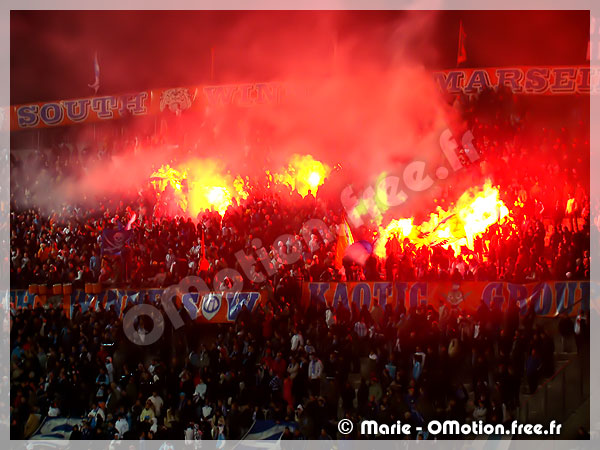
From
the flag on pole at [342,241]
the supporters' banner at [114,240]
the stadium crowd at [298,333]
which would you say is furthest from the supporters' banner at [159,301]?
the flag on pole at [342,241]

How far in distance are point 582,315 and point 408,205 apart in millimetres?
6015

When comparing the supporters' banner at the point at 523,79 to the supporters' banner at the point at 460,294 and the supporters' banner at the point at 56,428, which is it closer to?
the supporters' banner at the point at 460,294

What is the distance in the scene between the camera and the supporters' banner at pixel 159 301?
13.8 m

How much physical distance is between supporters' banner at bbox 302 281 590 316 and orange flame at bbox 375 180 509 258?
96.5 inches

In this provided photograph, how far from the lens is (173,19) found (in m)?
21.5

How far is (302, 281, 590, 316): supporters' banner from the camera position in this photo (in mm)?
12767

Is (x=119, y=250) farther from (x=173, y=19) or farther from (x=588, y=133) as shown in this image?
(x=588, y=133)

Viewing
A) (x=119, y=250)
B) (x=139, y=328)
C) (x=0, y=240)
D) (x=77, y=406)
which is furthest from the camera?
(x=0, y=240)

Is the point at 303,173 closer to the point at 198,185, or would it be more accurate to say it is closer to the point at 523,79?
the point at 198,185

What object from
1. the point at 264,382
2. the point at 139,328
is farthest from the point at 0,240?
the point at 264,382

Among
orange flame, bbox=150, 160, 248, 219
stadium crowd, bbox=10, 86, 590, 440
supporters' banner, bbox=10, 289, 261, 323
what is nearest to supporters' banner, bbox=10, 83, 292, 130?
orange flame, bbox=150, 160, 248, 219

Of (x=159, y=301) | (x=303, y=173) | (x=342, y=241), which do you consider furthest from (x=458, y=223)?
(x=159, y=301)

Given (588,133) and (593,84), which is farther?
(593,84)

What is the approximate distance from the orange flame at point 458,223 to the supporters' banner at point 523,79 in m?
3.61
